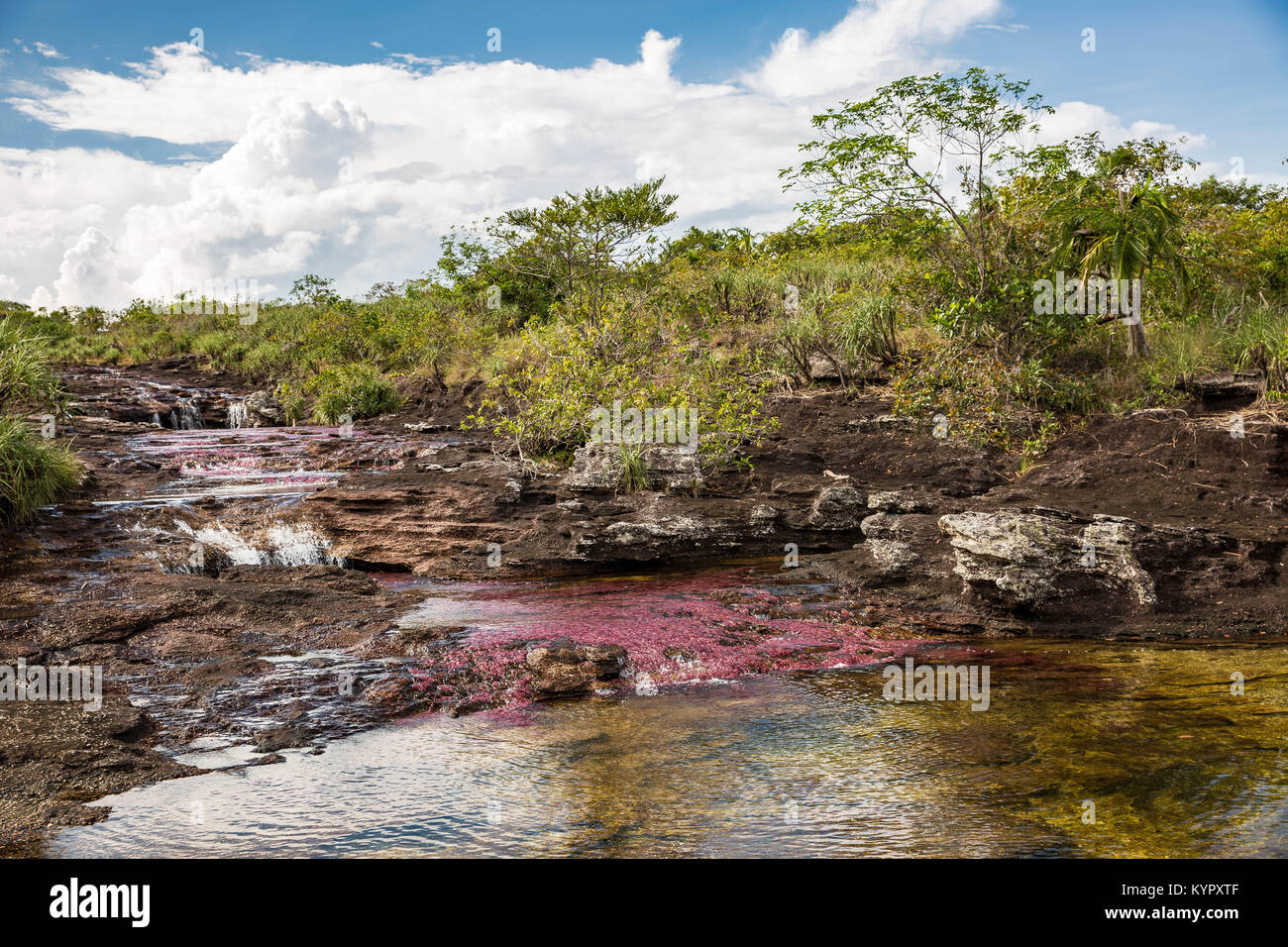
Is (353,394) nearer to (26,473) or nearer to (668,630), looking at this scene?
(26,473)

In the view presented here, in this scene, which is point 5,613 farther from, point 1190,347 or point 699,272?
point 699,272

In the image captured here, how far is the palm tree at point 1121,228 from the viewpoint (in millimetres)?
13102

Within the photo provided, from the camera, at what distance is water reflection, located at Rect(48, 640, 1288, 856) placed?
4164 mm

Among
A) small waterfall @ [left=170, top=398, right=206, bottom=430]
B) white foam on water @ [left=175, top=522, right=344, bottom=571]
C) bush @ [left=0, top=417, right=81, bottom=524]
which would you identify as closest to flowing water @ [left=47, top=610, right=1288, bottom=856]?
white foam on water @ [left=175, top=522, right=344, bottom=571]

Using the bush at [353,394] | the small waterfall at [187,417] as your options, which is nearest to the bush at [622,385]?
the bush at [353,394]

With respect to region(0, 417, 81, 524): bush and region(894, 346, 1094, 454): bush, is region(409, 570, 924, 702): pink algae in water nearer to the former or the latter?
region(0, 417, 81, 524): bush

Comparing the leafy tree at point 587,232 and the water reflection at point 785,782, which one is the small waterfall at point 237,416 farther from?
the water reflection at point 785,782

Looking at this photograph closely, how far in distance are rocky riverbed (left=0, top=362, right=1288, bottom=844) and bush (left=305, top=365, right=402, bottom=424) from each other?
8.02m

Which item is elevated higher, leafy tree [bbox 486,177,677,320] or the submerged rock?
leafy tree [bbox 486,177,677,320]

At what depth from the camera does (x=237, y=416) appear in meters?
24.1

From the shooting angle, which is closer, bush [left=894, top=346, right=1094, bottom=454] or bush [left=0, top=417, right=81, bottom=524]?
bush [left=0, top=417, right=81, bottom=524]

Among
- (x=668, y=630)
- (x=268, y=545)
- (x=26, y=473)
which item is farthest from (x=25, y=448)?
(x=668, y=630)

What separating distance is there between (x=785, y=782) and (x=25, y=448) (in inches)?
415
